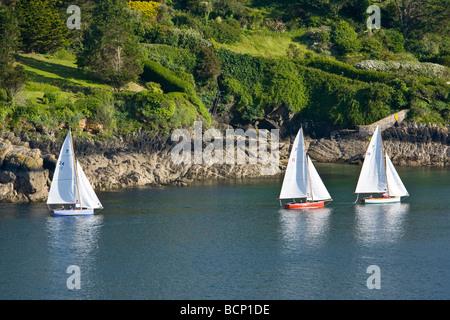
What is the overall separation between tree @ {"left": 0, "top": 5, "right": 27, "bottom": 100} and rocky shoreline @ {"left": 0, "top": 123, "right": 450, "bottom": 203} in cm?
792

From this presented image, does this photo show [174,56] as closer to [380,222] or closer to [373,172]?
[373,172]

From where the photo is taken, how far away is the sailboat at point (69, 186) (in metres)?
64.1

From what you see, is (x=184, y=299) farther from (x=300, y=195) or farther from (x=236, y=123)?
(x=236, y=123)

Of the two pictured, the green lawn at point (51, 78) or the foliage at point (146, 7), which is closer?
the green lawn at point (51, 78)

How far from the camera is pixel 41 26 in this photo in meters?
92.2

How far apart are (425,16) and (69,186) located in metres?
78.7

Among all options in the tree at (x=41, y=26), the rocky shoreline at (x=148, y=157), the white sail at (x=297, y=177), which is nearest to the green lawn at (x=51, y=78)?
the tree at (x=41, y=26)

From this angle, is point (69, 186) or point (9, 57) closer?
point (69, 186)

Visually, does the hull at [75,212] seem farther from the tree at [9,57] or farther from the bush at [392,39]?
the bush at [392,39]

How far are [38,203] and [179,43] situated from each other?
1739 inches

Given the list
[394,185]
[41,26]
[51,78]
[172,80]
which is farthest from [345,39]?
[394,185]

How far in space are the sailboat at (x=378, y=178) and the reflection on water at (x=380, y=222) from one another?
160 cm

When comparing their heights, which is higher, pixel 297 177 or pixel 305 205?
pixel 297 177

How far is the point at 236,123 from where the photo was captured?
319 feet
